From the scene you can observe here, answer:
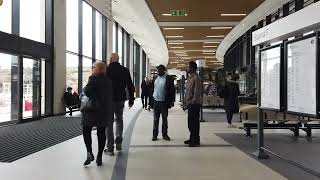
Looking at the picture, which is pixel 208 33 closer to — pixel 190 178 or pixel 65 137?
pixel 65 137

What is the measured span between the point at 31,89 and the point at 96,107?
7884 mm

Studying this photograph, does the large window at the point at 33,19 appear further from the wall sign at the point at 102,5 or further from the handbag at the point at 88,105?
the handbag at the point at 88,105

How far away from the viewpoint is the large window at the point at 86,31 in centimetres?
1805

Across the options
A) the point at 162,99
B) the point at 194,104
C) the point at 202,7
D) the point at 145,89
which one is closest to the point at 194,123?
the point at 194,104

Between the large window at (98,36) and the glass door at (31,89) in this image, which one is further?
the large window at (98,36)

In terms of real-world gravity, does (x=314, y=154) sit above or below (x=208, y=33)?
below

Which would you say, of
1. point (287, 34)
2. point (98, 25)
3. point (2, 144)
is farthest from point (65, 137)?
point (98, 25)

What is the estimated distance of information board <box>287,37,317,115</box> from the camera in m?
4.30

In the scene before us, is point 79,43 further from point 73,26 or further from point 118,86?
point 118,86

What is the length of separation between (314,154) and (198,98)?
6.65ft

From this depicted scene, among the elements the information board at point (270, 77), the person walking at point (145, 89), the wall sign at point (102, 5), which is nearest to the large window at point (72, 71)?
the person walking at point (145, 89)

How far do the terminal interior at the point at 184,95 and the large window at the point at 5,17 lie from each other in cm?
4

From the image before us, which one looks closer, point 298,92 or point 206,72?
point 298,92

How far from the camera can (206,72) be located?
63.5 feet
